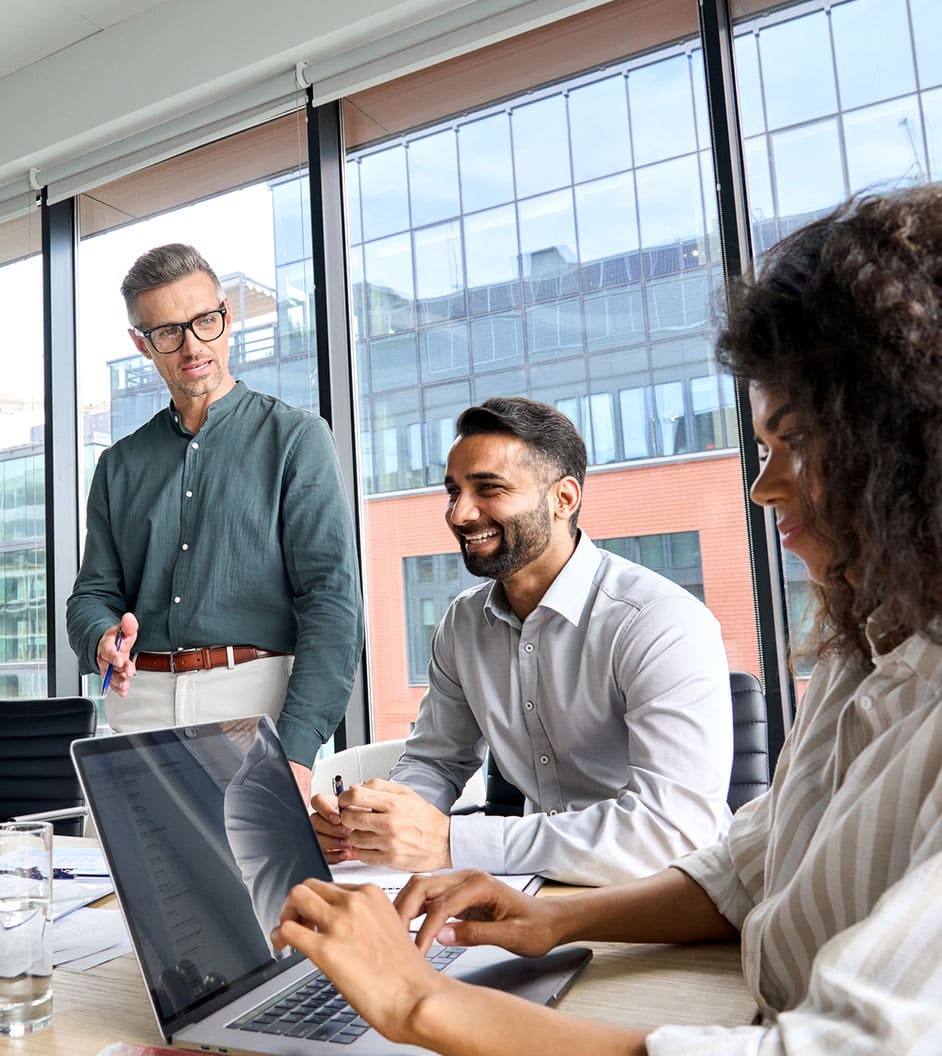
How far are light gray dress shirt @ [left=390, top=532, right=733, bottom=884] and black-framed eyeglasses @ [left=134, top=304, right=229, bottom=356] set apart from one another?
3.14 ft

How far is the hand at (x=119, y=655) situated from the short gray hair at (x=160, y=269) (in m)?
0.87

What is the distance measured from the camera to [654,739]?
146cm

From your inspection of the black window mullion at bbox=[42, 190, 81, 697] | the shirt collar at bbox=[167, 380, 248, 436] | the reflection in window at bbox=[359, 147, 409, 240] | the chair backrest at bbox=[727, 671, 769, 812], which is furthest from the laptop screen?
the black window mullion at bbox=[42, 190, 81, 697]

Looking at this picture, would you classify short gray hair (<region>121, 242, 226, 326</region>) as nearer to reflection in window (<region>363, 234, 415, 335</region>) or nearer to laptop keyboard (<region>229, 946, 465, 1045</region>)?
reflection in window (<region>363, 234, 415, 335</region>)

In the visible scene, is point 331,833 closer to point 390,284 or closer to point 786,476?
point 786,476

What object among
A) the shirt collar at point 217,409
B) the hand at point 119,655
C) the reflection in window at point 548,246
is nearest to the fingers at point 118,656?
the hand at point 119,655

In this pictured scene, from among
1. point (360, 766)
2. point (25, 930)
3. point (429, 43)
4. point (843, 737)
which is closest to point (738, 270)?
point (429, 43)

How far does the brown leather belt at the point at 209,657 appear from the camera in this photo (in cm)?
217

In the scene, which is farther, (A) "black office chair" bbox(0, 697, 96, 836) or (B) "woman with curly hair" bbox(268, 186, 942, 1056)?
(A) "black office chair" bbox(0, 697, 96, 836)

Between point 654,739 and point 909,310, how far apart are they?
0.87 meters

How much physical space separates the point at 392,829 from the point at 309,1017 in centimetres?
44

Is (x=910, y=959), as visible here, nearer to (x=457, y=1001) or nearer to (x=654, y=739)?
(x=457, y=1001)

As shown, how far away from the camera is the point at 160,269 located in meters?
2.32

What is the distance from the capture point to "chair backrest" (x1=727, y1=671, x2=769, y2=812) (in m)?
1.87
